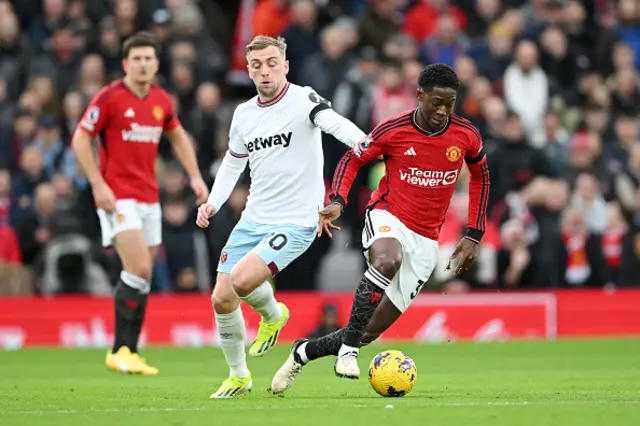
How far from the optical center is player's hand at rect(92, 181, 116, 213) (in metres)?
12.9

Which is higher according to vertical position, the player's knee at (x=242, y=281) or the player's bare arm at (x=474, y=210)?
the player's bare arm at (x=474, y=210)

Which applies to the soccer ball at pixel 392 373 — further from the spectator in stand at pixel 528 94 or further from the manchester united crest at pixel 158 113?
the spectator in stand at pixel 528 94

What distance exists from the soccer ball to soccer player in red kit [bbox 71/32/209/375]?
381 cm

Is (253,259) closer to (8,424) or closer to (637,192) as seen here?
(8,424)

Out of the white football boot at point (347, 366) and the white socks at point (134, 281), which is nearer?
the white football boot at point (347, 366)

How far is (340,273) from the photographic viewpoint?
1880cm

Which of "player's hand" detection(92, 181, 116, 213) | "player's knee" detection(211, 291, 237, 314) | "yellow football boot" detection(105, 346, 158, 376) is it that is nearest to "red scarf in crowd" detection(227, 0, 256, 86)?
"player's hand" detection(92, 181, 116, 213)

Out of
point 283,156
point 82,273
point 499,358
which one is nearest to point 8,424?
point 283,156

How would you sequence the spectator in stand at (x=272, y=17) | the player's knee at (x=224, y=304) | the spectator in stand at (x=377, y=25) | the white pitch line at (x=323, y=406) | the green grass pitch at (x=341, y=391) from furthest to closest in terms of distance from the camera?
the spectator in stand at (x=377, y=25), the spectator in stand at (x=272, y=17), the player's knee at (x=224, y=304), the white pitch line at (x=323, y=406), the green grass pitch at (x=341, y=391)

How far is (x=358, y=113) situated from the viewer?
1883 centimetres

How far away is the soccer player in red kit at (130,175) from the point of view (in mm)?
13234

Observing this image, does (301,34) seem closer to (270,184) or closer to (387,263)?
(270,184)

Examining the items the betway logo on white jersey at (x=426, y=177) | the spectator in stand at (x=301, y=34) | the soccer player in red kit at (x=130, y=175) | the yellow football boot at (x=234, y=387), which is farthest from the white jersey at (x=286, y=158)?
the spectator in stand at (x=301, y=34)

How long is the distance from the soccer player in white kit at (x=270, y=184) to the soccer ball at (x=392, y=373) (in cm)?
117
